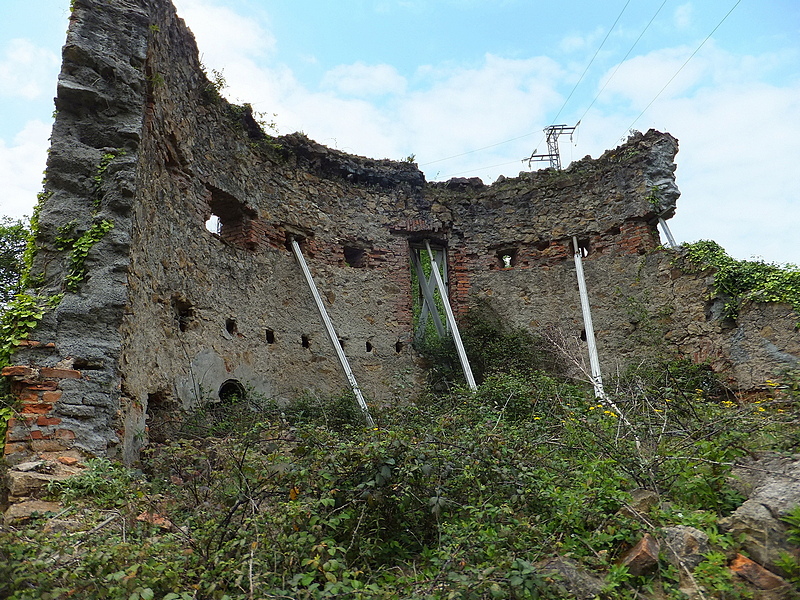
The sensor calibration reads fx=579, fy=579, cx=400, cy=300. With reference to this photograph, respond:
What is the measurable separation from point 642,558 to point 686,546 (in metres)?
0.24

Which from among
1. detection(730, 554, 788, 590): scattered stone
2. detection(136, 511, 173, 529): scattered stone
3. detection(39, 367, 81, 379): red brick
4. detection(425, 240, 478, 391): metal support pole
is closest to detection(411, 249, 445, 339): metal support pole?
detection(425, 240, 478, 391): metal support pole

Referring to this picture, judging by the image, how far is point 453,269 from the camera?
1050cm

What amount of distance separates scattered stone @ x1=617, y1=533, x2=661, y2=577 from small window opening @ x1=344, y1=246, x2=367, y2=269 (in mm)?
7642

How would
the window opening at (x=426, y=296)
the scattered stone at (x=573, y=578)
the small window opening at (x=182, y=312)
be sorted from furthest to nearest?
the window opening at (x=426, y=296), the small window opening at (x=182, y=312), the scattered stone at (x=573, y=578)

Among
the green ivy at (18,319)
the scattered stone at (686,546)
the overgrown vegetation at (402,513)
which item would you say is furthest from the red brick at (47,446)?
the scattered stone at (686,546)

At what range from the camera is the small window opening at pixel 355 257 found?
10.1 metres

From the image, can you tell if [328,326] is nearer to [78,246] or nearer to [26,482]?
[78,246]

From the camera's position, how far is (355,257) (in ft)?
33.9

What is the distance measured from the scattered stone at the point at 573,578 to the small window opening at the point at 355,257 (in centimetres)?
757

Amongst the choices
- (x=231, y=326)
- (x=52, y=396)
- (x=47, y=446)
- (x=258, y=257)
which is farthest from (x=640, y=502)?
(x=258, y=257)

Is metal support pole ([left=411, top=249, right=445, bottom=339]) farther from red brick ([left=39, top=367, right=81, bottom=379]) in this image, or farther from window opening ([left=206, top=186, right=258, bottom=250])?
red brick ([left=39, top=367, right=81, bottom=379])

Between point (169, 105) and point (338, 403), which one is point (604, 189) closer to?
point (338, 403)

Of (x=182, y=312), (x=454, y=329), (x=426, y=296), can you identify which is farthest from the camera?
(x=426, y=296)

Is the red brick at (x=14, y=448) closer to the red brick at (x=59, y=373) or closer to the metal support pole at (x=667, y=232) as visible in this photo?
the red brick at (x=59, y=373)
